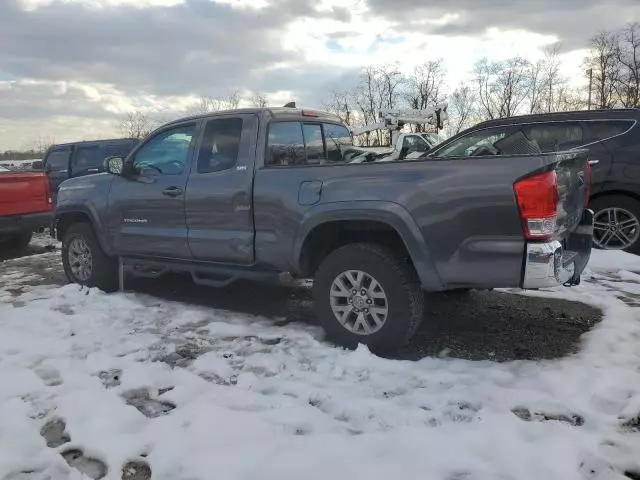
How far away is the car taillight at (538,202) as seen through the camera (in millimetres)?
3549

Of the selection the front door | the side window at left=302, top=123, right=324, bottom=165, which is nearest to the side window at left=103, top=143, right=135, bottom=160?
the front door

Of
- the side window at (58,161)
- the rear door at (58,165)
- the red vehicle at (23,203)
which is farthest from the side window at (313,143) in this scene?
the side window at (58,161)

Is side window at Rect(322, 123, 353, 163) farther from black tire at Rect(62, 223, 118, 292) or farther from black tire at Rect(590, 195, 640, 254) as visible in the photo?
black tire at Rect(590, 195, 640, 254)

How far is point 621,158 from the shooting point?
725 cm

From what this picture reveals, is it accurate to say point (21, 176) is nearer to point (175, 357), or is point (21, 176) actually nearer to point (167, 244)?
point (167, 244)

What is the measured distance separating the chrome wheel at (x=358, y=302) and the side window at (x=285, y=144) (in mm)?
1294

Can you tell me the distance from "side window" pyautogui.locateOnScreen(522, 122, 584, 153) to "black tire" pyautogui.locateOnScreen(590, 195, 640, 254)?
797 mm

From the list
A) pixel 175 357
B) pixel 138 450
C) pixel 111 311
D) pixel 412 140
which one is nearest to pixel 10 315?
pixel 111 311

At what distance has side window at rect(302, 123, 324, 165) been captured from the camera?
17.7ft

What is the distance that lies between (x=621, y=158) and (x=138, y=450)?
266 inches

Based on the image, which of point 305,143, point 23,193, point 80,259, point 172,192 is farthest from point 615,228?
point 23,193

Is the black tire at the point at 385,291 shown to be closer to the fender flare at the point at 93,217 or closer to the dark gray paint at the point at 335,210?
the dark gray paint at the point at 335,210

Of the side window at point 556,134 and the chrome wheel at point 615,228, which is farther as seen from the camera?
the side window at point 556,134

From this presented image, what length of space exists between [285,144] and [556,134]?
4415mm
